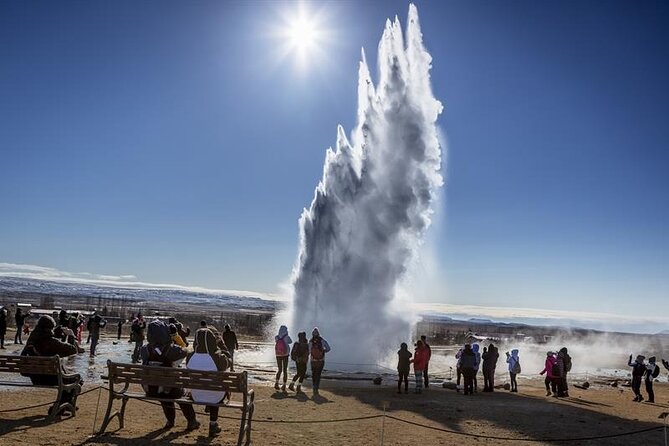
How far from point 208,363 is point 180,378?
1.55 feet

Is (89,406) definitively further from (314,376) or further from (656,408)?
(656,408)

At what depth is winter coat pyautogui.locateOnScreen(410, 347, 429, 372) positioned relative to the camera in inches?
671

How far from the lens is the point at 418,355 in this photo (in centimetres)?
1734

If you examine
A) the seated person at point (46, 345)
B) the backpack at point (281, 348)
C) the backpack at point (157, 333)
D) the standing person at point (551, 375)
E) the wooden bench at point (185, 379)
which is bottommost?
the standing person at point (551, 375)

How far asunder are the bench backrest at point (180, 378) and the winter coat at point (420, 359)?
10250mm

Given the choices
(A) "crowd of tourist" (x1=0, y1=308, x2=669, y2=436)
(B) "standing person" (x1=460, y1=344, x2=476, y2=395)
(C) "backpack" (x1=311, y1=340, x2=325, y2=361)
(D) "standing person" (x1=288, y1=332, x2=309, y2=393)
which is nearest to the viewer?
(A) "crowd of tourist" (x1=0, y1=308, x2=669, y2=436)

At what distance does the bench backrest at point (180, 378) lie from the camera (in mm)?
7875

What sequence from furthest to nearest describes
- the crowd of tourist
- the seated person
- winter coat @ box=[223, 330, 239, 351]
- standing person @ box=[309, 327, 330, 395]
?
winter coat @ box=[223, 330, 239, 351] < standing person @ box=[309, 327, 330, 395] < the seated person < the crowd of tourist

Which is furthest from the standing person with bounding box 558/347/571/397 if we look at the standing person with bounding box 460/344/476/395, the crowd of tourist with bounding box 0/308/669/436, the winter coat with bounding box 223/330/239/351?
the winter coat with bounding box 223/330/239/351

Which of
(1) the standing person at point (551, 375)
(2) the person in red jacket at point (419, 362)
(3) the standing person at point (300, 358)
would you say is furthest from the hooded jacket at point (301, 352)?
(1) the standing person at point (551, 375)

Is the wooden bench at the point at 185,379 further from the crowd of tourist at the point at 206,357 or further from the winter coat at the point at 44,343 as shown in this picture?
the winter coat at the point at 44,343

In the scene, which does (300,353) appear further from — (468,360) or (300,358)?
(468,360)

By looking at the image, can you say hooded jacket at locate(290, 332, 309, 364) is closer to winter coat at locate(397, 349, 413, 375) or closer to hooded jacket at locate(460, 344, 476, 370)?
winter coat at locate(397, 349, 413, 375)

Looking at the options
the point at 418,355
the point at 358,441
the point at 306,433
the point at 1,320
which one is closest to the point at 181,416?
the point at 306,433
